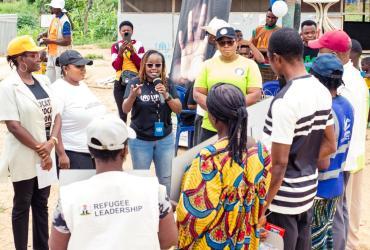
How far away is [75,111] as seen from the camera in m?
5.14

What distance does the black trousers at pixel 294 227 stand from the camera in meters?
3.64

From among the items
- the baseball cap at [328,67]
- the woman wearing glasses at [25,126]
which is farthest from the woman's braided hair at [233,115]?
the woman wearing glasses at [25,126]

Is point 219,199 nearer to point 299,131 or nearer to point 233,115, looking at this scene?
point 233,115

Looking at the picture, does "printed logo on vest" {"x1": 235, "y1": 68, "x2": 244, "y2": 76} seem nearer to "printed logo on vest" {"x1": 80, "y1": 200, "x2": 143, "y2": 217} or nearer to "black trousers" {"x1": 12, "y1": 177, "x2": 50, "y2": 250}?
"black trousers" {"x1": 12, "y1": 177, "x2": 50, "y2": 250}

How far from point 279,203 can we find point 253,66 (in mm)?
2278

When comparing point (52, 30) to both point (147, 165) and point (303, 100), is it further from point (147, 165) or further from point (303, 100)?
point (303, 100)

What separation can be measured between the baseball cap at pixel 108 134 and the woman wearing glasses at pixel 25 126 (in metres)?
2.14

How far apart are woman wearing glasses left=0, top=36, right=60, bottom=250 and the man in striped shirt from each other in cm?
199

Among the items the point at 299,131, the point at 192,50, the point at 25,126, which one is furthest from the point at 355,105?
the point at 192,50

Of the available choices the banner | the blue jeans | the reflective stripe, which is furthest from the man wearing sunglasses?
the reflective stripe

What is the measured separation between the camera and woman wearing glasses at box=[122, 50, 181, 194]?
18.4ft

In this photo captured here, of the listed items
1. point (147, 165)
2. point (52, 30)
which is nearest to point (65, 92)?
point (147, 165)

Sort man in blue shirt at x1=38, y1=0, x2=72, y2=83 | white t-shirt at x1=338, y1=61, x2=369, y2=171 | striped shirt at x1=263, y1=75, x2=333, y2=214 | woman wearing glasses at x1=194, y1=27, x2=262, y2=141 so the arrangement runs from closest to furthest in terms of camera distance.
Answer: striped shirt at x1=263, y1=75, x2=333, y2=214 < white t-shirt at x1=338, y1=61, x2=369, y2=171 < woman wearing glasses at x1=194, y1=27, x2=262, y2=141 < man in blue shirt at x1=38, y1=0, x2=72, y2=83

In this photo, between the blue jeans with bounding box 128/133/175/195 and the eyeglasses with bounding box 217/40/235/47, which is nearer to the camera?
the eyeglasses with bounding box 217/40/235/47
